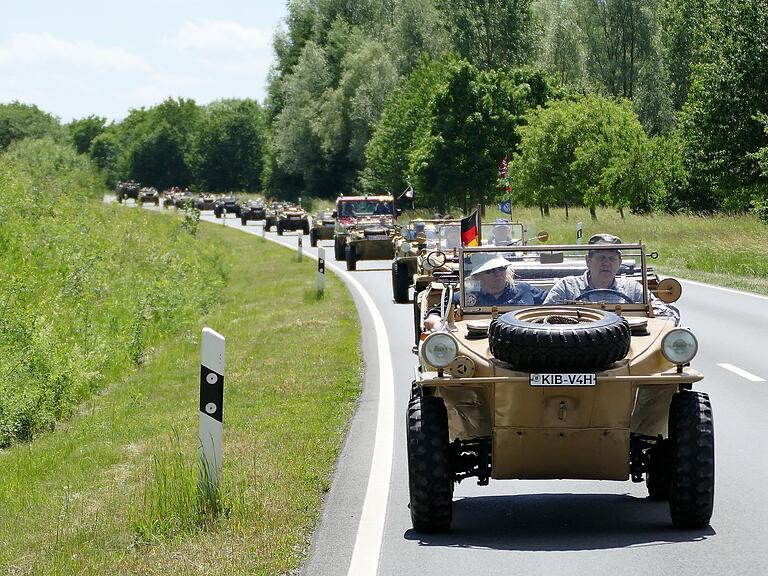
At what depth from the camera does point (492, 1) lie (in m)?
75.9

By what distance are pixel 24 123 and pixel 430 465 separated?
133 m

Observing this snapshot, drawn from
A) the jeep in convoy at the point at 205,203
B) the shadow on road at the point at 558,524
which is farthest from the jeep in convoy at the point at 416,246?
the jeep in convoy at the point at 205,203

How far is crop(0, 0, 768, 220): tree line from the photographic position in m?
45.6

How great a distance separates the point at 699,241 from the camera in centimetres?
3700

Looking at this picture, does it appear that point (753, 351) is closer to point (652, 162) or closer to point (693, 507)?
point (693, 507)

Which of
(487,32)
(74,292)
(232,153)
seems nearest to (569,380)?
(74,292)

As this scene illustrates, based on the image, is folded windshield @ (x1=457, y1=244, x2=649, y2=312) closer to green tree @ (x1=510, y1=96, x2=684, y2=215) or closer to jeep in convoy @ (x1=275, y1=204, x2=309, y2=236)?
green tree @ (x1=510, y1=96, x2=684, y2=215)

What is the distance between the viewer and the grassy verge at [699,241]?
95.8 ft

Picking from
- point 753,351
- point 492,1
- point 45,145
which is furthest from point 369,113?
point 753,351

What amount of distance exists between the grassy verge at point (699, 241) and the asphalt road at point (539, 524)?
1305 cm

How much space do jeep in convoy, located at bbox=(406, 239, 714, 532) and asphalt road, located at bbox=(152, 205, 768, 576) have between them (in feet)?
0.85

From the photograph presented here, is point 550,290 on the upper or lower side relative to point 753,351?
upper

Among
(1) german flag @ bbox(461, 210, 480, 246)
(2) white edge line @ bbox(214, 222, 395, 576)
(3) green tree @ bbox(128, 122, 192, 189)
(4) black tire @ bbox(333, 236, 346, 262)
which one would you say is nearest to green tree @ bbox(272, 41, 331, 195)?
(4) black tire @ bbox(333, 236, 346, 262)

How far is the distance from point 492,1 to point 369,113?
11910mm
